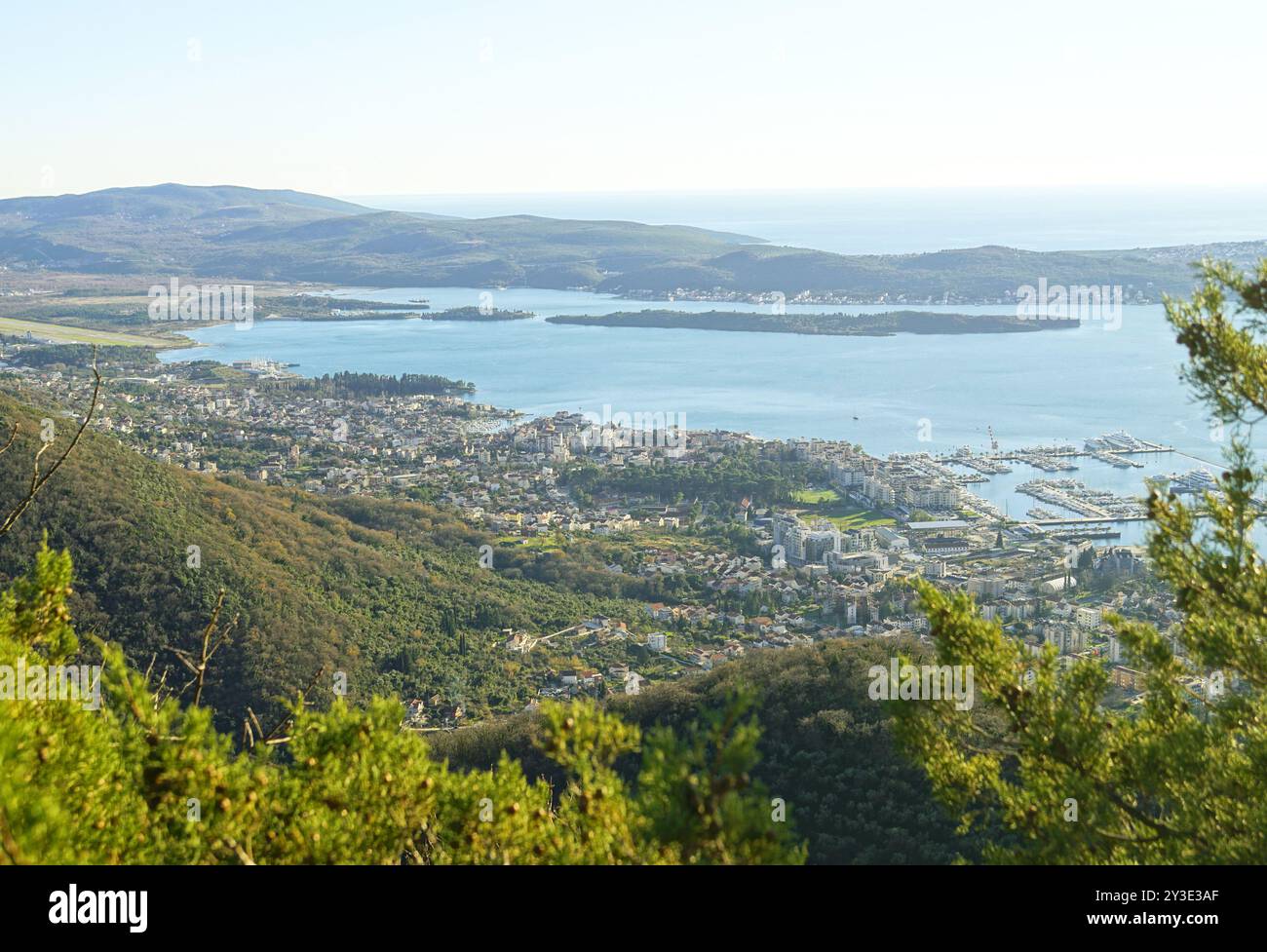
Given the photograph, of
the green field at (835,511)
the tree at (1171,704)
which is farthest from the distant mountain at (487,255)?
the tree at (1171,704)

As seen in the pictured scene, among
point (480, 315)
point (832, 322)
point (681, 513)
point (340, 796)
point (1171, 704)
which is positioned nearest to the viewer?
point (340, 796)

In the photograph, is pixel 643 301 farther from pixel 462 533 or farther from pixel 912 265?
pixel 462 533

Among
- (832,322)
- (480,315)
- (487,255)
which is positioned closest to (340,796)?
(832,322)

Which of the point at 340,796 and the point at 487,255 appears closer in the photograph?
the point at 340,796

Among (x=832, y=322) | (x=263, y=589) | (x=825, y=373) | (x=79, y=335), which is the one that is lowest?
(x=263, y=589)

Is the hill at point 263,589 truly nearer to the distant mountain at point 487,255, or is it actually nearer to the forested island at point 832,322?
the distant mountain at point 487,255

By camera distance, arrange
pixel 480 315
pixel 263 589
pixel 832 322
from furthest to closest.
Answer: pixel 480 315 < pixel 832 322 < pixel 263 589

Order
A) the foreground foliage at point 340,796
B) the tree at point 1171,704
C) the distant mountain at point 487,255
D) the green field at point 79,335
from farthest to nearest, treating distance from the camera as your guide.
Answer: the distant mountain at point 487,255, the green field at point 79,335, the tree at point 1171,704, the foreground foliage at point 340,796

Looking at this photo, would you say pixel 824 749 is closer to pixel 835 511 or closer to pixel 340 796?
pixel 340 796

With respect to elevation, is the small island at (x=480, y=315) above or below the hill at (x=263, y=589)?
above
